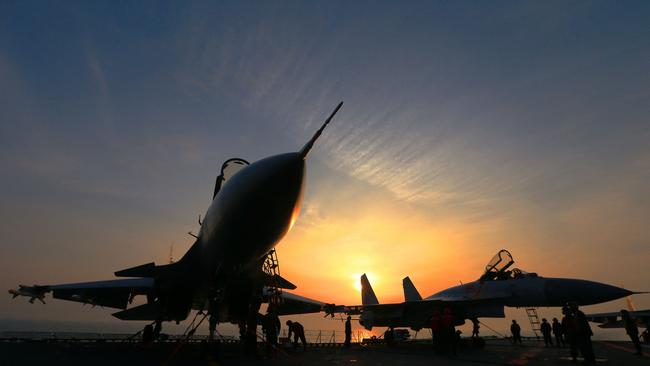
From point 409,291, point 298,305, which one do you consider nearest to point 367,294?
point 409,291

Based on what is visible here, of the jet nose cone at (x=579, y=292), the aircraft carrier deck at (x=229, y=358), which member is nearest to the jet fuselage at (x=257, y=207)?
the aircraft carrier deck at (x=229, y=358)

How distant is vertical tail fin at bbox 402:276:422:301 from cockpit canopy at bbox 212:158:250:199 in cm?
1758

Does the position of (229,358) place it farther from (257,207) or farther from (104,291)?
(104,291)

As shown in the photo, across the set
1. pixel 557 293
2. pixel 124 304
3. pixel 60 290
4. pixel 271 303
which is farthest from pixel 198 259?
pixel 557 293

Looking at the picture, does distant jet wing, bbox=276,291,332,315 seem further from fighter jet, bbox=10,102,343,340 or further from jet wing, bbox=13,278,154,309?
jet wing, bbox=13,278,154,309

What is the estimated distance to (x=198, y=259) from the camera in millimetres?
9344

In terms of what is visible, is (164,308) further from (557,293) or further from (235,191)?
(557,293)

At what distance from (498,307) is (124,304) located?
15746 millimetres

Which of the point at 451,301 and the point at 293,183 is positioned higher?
the point at 293,183

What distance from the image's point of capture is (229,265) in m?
8.21

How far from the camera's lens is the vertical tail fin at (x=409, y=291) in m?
24.2

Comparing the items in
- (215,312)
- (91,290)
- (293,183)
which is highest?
(293,183)

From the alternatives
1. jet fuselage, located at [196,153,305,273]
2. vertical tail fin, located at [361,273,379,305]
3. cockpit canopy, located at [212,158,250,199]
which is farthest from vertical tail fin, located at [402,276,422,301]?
jet fuselage, located at [196,153,305,273]

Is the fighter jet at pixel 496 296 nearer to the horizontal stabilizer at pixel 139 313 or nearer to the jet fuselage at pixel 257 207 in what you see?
the horizontal stabilizer at pixel 139 313
